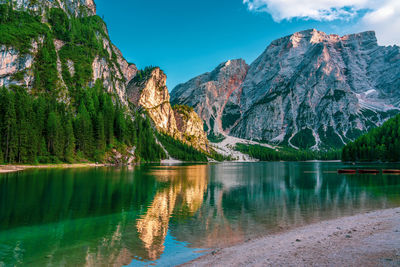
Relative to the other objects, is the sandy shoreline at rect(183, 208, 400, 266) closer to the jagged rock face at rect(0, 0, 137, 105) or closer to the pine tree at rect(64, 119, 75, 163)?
the pine tree at rect(64, 119, 75, 163)

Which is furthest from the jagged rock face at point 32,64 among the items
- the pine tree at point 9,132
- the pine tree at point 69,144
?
the pine tree at point 9,132

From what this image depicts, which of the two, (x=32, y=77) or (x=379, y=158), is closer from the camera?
(x=32, y=77)

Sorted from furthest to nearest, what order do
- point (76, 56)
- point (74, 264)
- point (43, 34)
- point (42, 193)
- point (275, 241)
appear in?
point (76, 56), point (43, 34), point (42, 193), point (275, 241), point (74, 264)

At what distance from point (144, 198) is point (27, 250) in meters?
20.4

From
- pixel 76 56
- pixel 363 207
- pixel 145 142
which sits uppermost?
pixel 76 56

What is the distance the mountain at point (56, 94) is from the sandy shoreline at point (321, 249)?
82.9m

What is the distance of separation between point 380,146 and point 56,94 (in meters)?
185

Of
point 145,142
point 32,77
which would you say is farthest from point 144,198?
point 145,142

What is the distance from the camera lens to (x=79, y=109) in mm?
126000

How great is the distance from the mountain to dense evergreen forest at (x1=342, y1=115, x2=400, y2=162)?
5469 inches

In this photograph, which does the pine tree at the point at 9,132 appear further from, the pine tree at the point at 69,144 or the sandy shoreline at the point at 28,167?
the pine tree at the point at 69,144

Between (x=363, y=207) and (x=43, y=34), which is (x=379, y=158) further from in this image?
(x=43, y=34)

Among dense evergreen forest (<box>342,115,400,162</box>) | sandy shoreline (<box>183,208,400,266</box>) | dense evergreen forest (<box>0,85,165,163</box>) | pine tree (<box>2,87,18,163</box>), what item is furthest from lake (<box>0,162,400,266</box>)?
dense evergreen forest (<box>342,115,400,162</box>)

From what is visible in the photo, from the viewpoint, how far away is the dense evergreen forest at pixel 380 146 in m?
153
